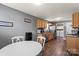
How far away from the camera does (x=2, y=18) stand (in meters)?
2.21

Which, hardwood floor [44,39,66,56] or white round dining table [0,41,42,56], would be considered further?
hardwood floor [44,39,66,56]

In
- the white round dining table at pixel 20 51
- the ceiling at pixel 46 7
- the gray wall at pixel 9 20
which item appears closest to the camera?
the white round dining table at pixel 20 51

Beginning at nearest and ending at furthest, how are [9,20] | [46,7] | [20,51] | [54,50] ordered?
[20,51] → [9,20] → [46,7] → [54,50]

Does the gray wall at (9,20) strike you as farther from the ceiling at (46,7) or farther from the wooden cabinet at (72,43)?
the wooden cabinet at (72,43)

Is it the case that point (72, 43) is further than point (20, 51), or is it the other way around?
point (72, 43)

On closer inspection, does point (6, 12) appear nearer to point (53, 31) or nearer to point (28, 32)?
point (28, 32)

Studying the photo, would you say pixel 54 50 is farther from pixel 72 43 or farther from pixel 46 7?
pixel 46 7

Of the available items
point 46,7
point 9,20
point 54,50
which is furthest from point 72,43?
point 9,20

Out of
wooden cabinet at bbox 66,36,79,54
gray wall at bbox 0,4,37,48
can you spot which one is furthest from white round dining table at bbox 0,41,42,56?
wooden cabinet at bbox 66,36,79,54

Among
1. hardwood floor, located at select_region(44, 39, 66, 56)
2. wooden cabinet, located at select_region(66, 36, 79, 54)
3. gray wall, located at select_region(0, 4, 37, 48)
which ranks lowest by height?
hardwood floor, located at select_region(44, 39, 66, 56)

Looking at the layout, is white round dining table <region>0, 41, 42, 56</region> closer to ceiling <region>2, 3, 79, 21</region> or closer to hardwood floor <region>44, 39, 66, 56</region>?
ceiling <region>2, 3, 79, 21</region>

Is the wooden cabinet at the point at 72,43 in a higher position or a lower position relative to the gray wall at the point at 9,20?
lower

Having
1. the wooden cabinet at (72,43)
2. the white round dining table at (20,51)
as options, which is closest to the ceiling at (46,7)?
the wooden cabinet at (72,43)

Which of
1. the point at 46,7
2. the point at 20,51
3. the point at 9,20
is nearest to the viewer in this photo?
the point at 20,51
